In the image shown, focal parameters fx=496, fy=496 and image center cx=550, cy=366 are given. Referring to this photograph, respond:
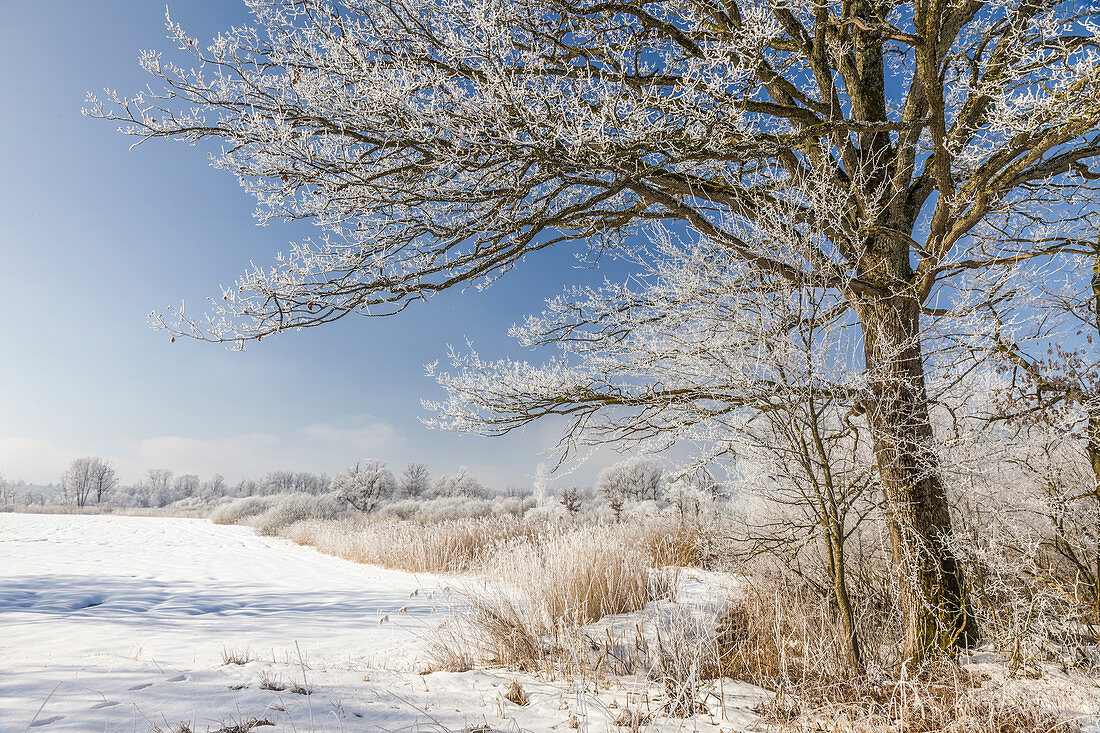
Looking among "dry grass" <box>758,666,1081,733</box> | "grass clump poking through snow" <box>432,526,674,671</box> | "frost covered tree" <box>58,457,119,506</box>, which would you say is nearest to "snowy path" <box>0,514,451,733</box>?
"grass clump poking through snow" <box>432,526,674,671</box>

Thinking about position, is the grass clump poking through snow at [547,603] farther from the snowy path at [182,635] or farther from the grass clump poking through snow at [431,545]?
the grass clump poking through snow at [431,545]

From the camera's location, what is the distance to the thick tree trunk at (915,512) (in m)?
3.17

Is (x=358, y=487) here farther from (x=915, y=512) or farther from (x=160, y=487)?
(x=160, y=487)

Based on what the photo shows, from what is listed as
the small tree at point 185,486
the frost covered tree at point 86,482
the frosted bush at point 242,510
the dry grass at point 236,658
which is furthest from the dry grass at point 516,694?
the small tree at point 185,486

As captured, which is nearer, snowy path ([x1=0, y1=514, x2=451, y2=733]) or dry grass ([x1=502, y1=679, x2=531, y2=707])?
snowy path ([x1=0, y1=514, x2=451, y2=733])

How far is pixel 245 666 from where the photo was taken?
139 inches

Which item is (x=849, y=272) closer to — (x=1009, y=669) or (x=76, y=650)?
(x=1009, y=669)

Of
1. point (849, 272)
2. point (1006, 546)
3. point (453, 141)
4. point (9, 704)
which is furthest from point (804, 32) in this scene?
point (9, 704)

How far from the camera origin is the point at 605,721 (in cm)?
261

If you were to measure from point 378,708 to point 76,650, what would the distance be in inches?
132

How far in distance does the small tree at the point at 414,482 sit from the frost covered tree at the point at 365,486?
9.99m

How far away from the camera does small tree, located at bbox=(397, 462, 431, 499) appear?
146 ft

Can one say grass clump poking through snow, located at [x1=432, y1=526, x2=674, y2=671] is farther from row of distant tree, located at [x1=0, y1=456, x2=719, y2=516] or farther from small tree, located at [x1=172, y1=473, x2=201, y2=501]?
small tree, located at [x1=172, y1=473, x2=201, y2=501]

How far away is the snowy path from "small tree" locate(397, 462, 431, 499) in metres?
34.0
